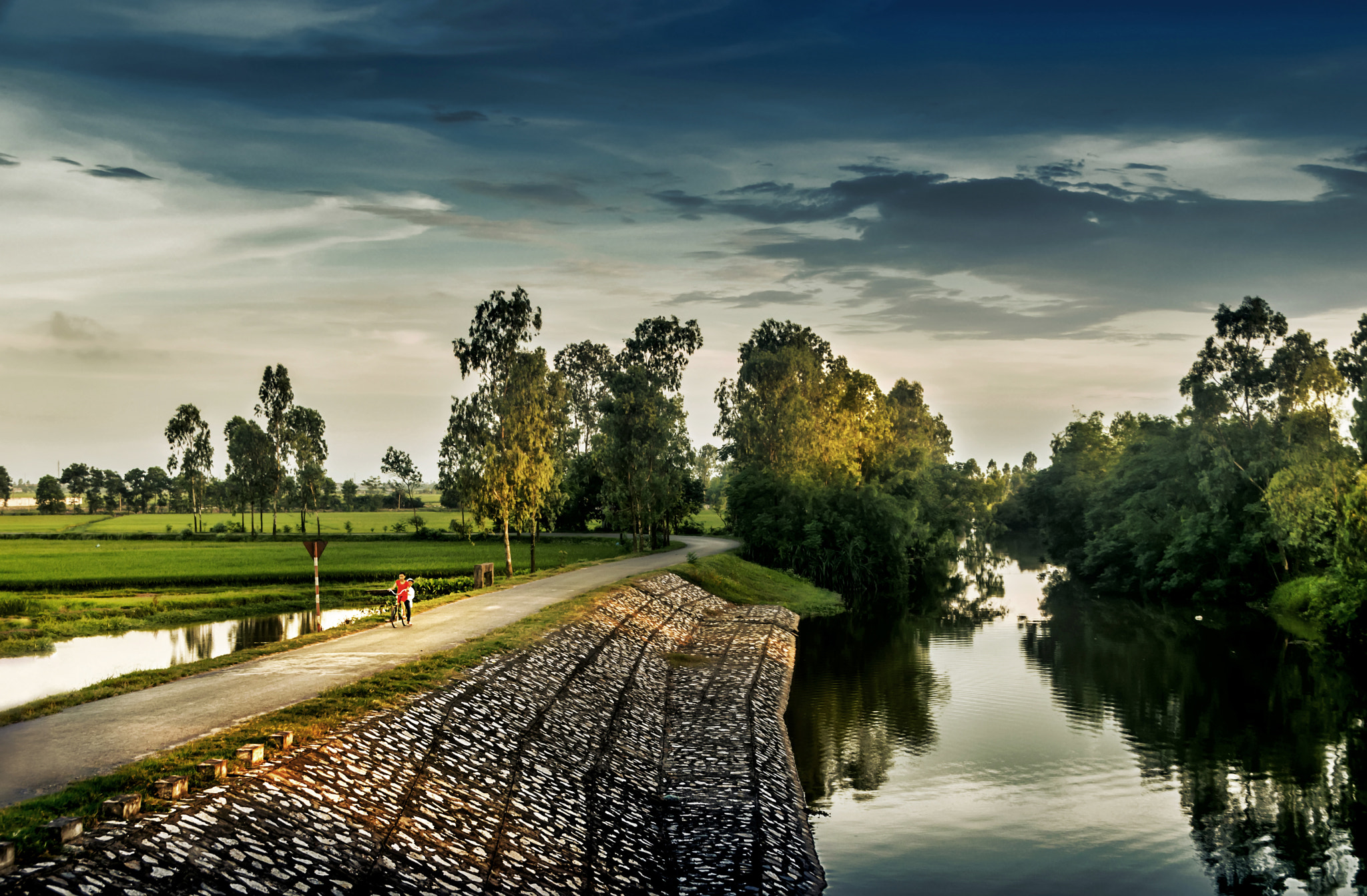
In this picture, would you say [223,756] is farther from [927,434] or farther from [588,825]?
[927,434]

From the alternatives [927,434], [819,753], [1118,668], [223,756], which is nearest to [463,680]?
[223,756]

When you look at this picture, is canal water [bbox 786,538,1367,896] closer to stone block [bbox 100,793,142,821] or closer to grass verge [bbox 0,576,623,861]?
grass verge [bbox 0,576,623,861]

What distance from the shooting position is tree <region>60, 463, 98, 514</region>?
7746 inches

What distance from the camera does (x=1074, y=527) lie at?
299 ft

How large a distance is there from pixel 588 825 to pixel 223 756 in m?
6.98

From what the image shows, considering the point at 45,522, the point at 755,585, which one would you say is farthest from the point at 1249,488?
the point at 45,522

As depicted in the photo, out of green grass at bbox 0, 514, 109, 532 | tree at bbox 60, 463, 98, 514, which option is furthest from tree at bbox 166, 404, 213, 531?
tree at bbox 60, 463, 98, 514

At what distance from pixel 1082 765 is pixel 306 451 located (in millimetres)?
111546

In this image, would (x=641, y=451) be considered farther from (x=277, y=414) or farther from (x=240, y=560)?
(x=277, y=414)

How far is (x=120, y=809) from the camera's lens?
38.2 feet

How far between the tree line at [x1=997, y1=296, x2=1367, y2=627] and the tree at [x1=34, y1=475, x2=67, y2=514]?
190902 mm

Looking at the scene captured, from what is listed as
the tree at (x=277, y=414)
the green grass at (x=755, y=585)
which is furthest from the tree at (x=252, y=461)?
the green grass at (x=755, y=585)

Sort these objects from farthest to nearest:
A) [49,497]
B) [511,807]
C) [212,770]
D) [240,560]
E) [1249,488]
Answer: [49,497] < [240,560] < [1249,488] < [511,807] < [212,770]

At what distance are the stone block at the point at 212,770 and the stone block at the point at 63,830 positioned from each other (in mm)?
2165
